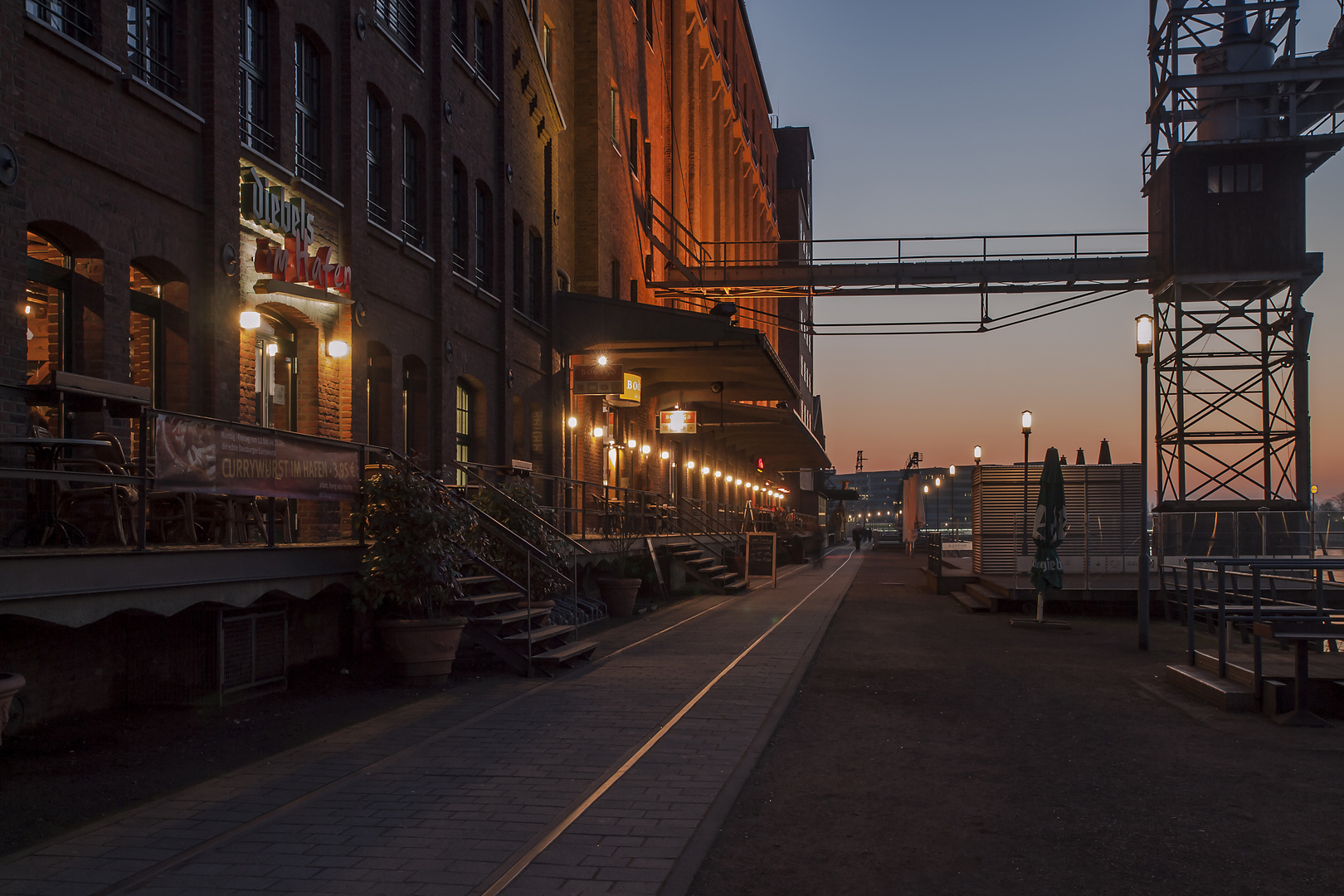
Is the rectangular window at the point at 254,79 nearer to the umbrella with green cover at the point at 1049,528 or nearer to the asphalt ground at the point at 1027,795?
the asphalt ground at the point at 1027,795

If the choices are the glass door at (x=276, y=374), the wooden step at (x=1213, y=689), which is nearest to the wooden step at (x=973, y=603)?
the wooden step at (x=1213, y=689)

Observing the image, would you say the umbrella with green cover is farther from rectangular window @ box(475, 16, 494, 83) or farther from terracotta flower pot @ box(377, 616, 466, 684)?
rectangular window @ box(475, 16, 494, 83)

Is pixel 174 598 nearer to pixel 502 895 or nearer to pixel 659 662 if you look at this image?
pixel 502 895

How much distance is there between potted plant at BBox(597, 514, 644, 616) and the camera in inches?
819

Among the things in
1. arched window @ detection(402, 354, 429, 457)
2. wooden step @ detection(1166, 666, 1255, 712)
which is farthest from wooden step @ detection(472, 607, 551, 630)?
wooden step @ detection(1166, 666, 1255, 712)

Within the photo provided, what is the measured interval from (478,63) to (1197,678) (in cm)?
1572

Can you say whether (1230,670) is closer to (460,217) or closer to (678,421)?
(460,217)

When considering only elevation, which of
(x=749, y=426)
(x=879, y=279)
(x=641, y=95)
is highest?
(x=641, y=95)

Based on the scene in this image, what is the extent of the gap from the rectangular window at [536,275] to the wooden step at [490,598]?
464 inches

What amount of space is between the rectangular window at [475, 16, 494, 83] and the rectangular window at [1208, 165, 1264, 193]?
2519cm

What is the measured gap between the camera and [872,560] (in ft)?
175

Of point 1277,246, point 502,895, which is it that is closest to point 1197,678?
point 502,895

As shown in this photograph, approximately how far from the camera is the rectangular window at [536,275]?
78.6ft

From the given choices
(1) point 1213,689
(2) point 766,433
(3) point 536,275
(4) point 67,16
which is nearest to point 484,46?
(3) point 536,275
